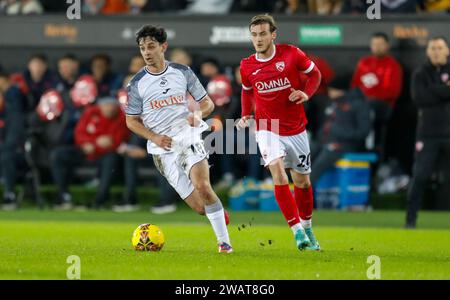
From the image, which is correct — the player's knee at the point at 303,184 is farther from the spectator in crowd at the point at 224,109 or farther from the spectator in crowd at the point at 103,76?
the spectator in crowd at the point at 103,76

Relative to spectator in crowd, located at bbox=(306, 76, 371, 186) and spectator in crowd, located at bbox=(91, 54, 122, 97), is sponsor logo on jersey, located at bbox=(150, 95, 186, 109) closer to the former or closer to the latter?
spectator in crowd, located at bbox=(306, 76, 371, 186)

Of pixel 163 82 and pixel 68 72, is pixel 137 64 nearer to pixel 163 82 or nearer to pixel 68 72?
pixel 68 72

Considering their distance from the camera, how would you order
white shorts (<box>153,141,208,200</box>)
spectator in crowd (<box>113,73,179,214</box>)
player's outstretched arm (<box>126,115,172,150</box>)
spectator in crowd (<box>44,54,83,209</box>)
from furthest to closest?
spectator in crowd (<box>44,54,83,209</box>), spectator in crowd (<box>113,73,179,214</box>), white shorts (<box>153,141,208,200</box>), player's outstretched arm (<box>126,115,172,150</box>)

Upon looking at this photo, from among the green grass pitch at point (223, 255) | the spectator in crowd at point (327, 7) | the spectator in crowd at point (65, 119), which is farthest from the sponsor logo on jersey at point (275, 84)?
the spectator in crowd at point (65, 119)

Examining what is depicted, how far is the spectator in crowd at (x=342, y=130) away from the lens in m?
19.9

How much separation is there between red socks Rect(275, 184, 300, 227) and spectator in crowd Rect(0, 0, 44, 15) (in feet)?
37.1

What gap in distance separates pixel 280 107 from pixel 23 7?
37.4 feet

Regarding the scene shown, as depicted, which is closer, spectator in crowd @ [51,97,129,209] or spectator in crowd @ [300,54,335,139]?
spectator in crowd @ [51,97,129,209]

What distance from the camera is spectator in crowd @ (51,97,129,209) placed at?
20.9 m

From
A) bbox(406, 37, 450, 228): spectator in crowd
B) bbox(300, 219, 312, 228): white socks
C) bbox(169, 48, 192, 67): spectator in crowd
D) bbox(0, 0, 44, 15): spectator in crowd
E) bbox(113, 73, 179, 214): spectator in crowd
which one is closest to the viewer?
bbox(300, 219, 312, 228): white socks

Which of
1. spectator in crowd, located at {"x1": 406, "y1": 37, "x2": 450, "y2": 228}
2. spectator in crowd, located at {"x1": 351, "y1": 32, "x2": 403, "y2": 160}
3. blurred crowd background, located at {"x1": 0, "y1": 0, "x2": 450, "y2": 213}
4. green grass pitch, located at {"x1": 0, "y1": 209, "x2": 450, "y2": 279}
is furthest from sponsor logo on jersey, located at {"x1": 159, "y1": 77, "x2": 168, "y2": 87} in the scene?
spectator in crowd, located at {"x1": 351, "y1": 32, "x2": 403, "y2": 160}

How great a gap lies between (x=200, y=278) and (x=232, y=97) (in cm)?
1076

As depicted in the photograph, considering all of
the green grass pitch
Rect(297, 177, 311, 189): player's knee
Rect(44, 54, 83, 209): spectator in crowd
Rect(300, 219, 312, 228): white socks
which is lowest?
the green grass pitch

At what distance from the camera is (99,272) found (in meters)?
10.5
